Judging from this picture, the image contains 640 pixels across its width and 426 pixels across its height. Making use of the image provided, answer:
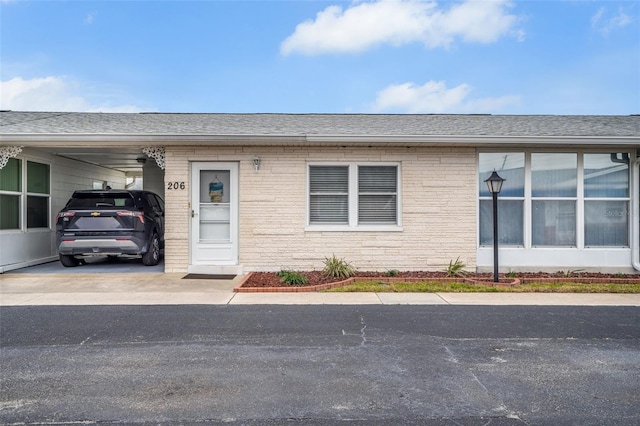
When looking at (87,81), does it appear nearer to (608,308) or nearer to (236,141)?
(236,141)

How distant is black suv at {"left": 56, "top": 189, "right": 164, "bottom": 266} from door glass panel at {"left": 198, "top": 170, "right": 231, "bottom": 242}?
1495 mm

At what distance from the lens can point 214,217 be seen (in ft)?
34.6

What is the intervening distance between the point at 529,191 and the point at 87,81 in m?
22.2

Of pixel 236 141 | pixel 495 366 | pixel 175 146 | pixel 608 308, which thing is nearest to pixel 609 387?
pixel 495 366

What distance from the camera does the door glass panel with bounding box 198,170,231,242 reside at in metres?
10.5

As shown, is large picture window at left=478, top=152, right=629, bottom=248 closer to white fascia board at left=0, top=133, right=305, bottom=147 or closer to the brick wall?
the brick wall

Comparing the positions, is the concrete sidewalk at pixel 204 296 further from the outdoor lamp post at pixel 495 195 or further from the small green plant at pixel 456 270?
the small green plant at pixel 456 270

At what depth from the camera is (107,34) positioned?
825 inches

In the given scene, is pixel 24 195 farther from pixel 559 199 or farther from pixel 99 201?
pixel 559 199

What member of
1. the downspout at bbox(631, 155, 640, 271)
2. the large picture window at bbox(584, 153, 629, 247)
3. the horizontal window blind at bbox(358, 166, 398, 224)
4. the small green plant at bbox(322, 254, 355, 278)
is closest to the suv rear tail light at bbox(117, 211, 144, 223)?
the small green plant at bbox(322, 254, 355, 278)

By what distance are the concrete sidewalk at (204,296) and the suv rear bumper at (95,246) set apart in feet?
3.40

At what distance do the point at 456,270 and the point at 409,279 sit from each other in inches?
49.4

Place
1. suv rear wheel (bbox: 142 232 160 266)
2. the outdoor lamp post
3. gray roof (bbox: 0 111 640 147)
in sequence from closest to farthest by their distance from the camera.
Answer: the outdoor lamp post, gray roof (bbox: 0 111 640 147), suv rear wheel (bbox: 142 232 160 266)

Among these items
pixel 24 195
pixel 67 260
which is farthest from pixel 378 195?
pixel 24 195
